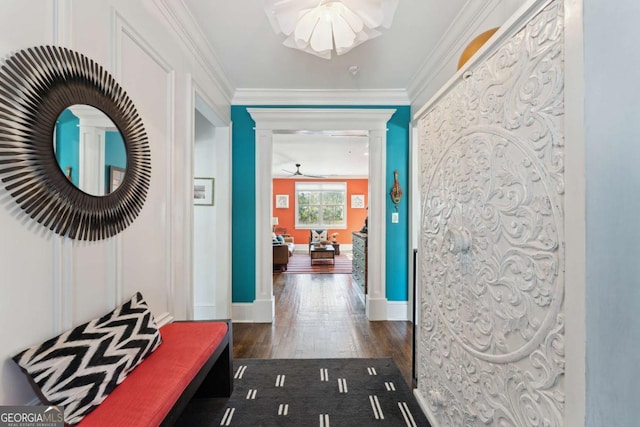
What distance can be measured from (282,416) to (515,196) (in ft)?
5.85

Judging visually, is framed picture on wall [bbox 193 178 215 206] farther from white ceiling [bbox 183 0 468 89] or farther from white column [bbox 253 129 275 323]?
white ceiling [bbox 183 0 468 89]

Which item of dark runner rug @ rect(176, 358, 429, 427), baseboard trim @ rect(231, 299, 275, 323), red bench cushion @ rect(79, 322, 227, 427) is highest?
red bench cushion @ rect(79, 322, 227, 427)

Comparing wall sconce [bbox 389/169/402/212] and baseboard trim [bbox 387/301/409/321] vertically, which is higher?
wall sconce [bbox 389/169/402/212]

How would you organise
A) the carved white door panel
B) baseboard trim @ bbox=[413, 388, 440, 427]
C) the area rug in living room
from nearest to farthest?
the carved white door panel < baseboard trim @ bbox=[413, 388, 440, 427] < the area rug in living room

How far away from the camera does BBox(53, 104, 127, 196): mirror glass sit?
3.63ft

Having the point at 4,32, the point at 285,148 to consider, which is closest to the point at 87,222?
the point at 4,32

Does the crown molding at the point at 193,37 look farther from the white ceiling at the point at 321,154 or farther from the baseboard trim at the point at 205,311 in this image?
the baseboard trim at the point at 205,311

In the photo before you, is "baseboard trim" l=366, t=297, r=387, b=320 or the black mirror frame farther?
"baseboard trim" l=366, t=297, r=387, b=320

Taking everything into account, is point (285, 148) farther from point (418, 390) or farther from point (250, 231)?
point (418, 390)

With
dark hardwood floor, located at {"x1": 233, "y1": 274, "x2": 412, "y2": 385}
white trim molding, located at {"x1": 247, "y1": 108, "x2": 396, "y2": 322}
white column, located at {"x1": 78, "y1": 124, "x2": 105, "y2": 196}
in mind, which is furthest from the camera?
white trim molding, located at {"x1": 247, "y1": 108, "x2": 396, "y2": 322}

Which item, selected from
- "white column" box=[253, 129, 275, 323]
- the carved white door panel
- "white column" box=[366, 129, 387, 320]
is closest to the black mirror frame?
the carved white door panel

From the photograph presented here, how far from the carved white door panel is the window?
8.88 meters

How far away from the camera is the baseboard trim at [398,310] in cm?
342

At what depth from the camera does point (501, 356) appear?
3.12ft
